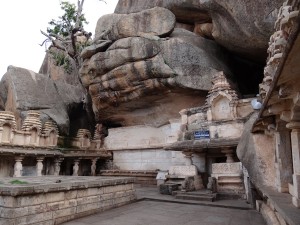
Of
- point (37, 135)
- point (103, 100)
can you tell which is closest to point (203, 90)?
point (103, 100)

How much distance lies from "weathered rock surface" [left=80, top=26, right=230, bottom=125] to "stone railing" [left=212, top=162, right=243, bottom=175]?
5.80 metres

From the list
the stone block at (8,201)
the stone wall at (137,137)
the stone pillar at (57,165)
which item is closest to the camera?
the stone block at (8,201)

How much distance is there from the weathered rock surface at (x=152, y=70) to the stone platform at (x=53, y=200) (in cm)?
812

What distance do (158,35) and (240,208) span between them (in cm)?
1232

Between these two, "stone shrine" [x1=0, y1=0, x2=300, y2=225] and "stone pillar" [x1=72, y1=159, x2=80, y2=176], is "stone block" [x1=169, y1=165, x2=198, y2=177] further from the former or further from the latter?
"stone pillar" [x1=72, y1=159, x2=80, y2=176]

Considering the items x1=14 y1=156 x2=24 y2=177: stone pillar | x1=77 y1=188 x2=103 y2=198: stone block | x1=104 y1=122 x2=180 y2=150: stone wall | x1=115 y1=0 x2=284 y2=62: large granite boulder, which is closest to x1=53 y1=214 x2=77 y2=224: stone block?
x1=77 y1=188 x2=103 y2=198: stone block

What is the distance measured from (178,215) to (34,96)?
1620 cm

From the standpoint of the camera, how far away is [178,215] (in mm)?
7887

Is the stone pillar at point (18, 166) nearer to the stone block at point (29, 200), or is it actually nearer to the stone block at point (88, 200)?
the stone block at point (88, 200)

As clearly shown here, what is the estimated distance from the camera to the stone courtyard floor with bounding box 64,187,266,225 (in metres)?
6.95

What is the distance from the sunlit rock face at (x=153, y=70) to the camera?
620 inches

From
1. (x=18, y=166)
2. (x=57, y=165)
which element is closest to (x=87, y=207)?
(x=18, y=166)

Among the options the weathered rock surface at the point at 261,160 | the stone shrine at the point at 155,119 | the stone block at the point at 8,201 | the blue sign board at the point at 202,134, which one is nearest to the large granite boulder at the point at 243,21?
the stone shrine at the point at 155,119

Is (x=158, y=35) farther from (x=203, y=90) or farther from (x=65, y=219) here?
(x=65, y=219)
